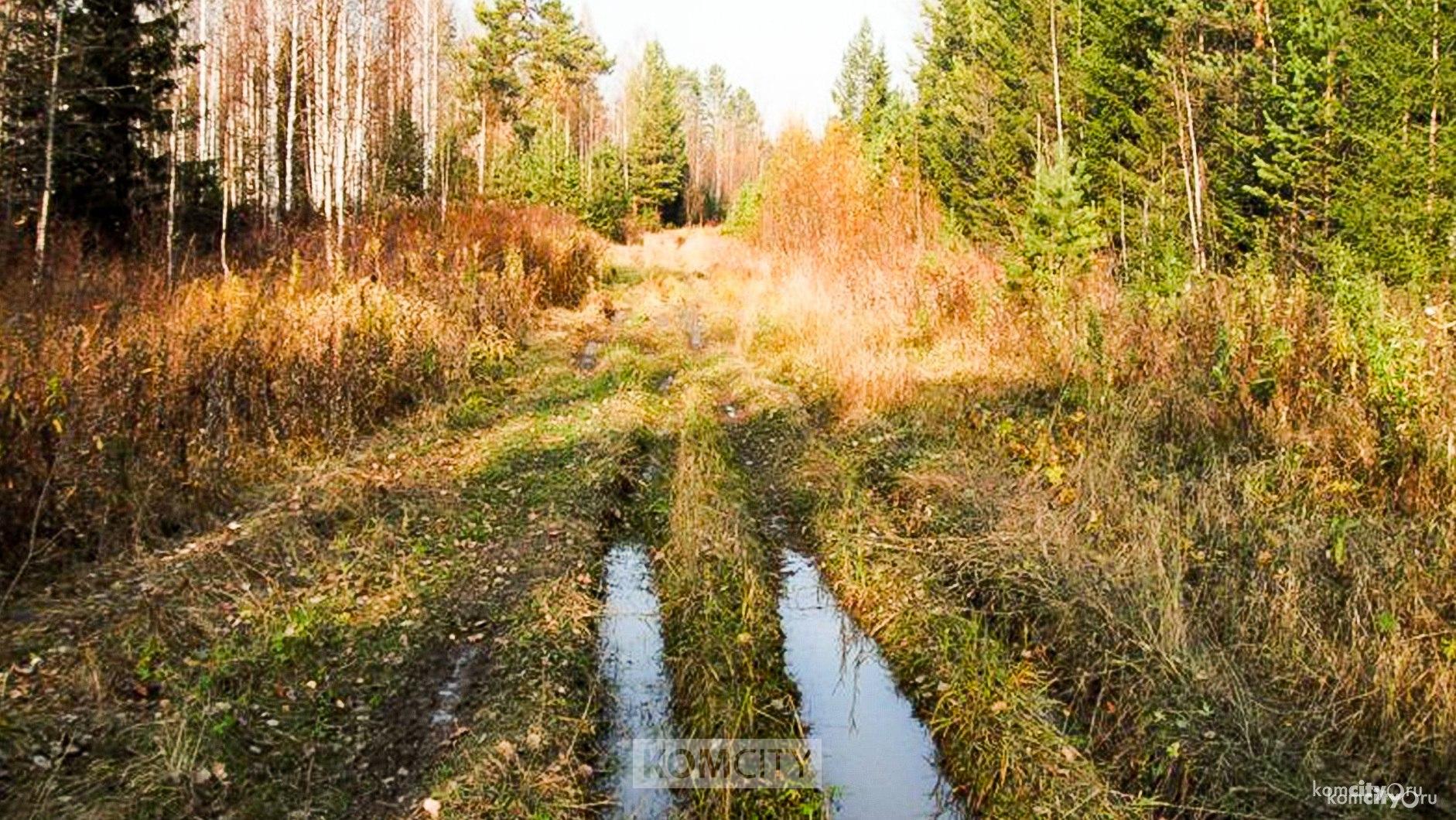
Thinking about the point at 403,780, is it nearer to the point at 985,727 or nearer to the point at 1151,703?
the point at 985,727

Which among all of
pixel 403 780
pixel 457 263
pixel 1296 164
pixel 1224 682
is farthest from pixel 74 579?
pixel 1296 164

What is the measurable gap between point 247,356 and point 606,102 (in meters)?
62.5

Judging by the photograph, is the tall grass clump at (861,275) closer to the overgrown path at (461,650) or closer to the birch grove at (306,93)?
the overgrown path at (461,650)

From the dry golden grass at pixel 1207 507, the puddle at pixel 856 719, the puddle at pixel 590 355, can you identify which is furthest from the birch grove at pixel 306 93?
the puddle at pixel 856 719

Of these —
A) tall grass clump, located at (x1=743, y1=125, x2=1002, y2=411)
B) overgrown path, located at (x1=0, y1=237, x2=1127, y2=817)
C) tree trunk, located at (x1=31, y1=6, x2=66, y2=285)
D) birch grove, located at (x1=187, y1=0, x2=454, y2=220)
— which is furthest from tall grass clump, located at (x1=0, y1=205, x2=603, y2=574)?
tall grass clump, located at (x1=743, y1=125, x2=1002, y2=411)

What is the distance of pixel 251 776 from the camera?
3758mm

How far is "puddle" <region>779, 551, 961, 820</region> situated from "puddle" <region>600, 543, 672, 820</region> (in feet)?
2.47

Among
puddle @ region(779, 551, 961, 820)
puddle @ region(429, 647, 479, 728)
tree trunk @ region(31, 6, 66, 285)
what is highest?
tree trunk @ region(31, 6, 66, 285)

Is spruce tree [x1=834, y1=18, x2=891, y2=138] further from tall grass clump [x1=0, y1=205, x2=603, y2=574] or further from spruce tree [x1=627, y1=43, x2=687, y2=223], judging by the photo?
tall grass clump [x1=0, y1=205, x2=603, y2=574]

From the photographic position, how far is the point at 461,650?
5012 millimetres

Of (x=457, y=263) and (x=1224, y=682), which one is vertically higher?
(x=457, y=263)

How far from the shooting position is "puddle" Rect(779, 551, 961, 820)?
408 centimetres

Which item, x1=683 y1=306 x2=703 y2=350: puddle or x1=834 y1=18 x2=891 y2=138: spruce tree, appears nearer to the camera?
x1=683 y1=306 x2=703 y2=350: puddle

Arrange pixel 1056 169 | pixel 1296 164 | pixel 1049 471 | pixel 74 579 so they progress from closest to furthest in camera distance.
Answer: pixel 74 579 < pixel 1049 471 < pixel 1056 169 < pixel 1296 164
